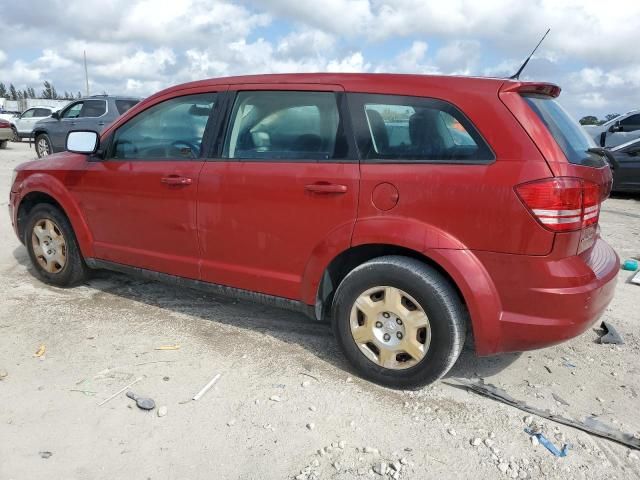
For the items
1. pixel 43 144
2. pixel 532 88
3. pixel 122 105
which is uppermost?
pixel 532 88

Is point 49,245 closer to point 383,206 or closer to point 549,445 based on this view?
point 383,206

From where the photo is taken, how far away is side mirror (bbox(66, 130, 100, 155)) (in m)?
4.04

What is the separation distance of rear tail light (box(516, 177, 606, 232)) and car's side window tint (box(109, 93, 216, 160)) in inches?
84.0

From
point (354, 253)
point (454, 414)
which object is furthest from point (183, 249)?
point (454, 414)

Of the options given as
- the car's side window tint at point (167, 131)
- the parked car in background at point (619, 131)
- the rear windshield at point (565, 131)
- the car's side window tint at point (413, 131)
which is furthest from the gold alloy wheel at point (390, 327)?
the parked car in background at point (619, 131)

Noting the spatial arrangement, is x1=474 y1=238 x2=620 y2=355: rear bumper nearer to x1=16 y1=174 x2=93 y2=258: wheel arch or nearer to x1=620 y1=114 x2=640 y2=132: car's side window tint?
x1=16 y1=174 x2=93 y2=258: wheel arch

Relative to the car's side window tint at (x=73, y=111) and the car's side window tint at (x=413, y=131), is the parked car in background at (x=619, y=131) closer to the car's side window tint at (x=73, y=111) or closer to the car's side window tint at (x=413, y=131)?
the car's side window tint at (x=413, y=131)

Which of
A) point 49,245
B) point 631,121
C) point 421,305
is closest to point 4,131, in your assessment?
point 49,245

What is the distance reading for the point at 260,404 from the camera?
9.39ft

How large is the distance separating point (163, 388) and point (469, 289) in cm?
179

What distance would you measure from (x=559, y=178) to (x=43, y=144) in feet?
50.0

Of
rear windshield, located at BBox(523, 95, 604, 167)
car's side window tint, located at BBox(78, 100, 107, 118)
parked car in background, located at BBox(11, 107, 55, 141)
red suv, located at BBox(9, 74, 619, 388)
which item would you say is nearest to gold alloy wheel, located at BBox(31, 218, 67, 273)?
red suv, located at BBox(9, 74, 619, 388)

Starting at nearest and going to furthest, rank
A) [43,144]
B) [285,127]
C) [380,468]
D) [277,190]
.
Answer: [380,468] < [277,190] < [285,127] < [43,144]

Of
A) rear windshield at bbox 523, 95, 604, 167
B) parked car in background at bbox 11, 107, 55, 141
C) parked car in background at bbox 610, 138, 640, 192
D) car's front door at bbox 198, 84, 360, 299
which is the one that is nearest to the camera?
rear windshield at bbox 523, 95, 604, 167
